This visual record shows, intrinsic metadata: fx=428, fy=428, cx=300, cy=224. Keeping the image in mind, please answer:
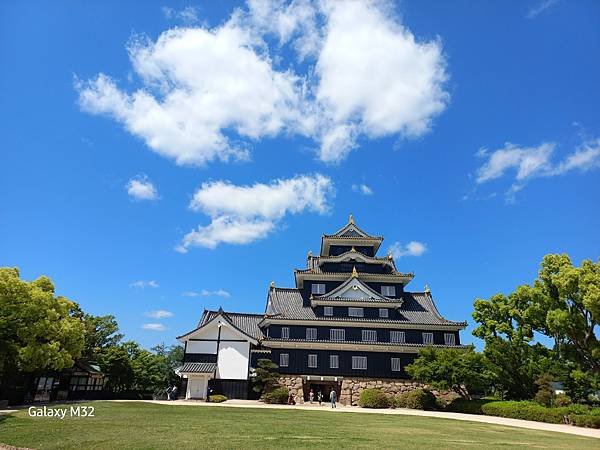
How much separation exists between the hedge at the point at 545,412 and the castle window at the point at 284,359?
15.1 meters

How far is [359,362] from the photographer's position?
35562 millimetres

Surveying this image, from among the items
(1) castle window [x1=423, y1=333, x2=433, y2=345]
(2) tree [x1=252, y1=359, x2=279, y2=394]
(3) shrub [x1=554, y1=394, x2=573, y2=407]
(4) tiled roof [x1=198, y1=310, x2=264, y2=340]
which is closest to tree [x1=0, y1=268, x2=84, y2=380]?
(2) tree [x1=252, y1=359, x2=279, y2=394]

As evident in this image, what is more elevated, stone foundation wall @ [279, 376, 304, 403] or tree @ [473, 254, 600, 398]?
tree @ [473, 254, 600, 398]

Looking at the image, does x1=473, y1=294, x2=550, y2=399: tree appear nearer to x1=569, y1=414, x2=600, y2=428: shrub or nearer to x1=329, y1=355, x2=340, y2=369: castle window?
x1=569, y1=414, x2=600, y2=428: shrub

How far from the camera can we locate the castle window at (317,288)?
4044 centimetres

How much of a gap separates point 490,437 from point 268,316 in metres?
23.5

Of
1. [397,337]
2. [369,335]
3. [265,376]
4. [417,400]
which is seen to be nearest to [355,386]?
[369,335]

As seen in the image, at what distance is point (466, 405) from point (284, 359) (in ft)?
46.4

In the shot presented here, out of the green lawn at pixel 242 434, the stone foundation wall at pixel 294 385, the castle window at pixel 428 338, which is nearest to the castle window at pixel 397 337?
the castle window at pixel 428 338

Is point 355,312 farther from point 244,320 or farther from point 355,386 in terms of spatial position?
point 244,320

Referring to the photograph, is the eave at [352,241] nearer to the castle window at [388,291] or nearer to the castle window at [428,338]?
the castle window at [388,291]

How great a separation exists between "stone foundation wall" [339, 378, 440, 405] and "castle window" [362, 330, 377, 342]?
3.28 m

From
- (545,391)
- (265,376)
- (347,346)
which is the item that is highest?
(347,346)

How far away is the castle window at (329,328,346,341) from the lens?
120 ft
